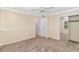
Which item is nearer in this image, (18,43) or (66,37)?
(18,43)

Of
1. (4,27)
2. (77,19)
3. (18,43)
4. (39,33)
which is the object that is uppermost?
(77,19)

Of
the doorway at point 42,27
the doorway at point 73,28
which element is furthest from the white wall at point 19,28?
the doorway at point 73,28

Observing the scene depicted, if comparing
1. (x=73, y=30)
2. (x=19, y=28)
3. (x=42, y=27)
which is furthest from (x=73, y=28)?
(x=19, y=28)

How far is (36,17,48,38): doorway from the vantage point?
2.08 m

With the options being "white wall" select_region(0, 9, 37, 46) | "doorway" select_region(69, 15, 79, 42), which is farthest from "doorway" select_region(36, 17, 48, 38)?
"doorway" select_region(69, 15, 79, 42)

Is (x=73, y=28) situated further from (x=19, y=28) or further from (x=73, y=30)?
(x=19, y=28)

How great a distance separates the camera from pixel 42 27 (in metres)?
2.15

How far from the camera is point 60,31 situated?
8.39ft

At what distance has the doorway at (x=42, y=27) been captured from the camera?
2078 mm

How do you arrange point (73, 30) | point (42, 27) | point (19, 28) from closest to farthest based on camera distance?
point (19, 28), point (42, 27), point (73, 30)

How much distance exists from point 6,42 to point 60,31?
174cm
